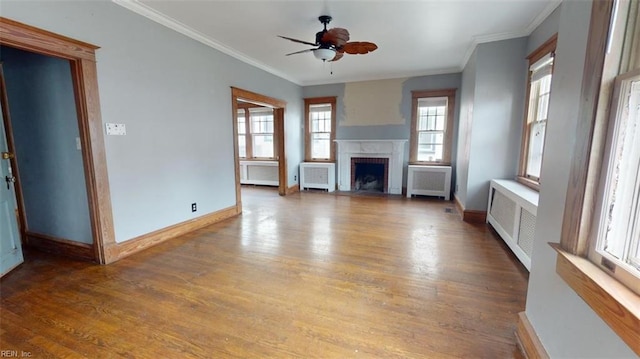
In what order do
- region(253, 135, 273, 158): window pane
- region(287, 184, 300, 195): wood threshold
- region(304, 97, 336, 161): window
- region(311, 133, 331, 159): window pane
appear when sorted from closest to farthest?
region(287, 184, 300, 195): wood threshold
region(304, 97, 336, 161): window
region(311, 133, 331, 159): window pane
region(253, 135, 273, 158): window pane

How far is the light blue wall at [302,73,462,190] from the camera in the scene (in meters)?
5.57

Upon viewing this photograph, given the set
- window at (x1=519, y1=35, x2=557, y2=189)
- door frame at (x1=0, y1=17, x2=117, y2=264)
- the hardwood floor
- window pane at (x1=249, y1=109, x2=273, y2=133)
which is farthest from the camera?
window pane at (x1=249, y1=109, x2=273, y2=133)

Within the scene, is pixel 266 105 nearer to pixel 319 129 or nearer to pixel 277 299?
pixel 319 129

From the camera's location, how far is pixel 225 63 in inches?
163

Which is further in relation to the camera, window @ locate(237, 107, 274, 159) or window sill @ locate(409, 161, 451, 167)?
window @ locate(237, 107, 274, 159)

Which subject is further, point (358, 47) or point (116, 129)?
point (358, 47)

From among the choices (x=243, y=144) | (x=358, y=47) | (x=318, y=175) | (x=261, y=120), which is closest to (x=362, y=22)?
(x=358, y=47)

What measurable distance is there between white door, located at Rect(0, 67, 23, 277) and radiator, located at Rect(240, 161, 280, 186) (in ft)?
Result: 16.1

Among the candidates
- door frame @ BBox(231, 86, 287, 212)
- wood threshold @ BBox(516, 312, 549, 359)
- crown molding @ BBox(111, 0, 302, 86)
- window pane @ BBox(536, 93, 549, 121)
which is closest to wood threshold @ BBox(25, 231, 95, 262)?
door frame @ BBox(231, 86, 287, 212)

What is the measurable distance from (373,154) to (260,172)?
3.15m

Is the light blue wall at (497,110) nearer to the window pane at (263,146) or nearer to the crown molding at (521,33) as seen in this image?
the crown molding at (521,33)

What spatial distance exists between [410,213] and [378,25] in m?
2.94

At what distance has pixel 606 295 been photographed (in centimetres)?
90

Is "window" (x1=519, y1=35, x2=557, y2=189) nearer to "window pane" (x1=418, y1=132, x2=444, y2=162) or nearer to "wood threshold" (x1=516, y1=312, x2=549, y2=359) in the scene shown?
"wood threshold" (x1=516, y1=312, x2=549, y2=359)
